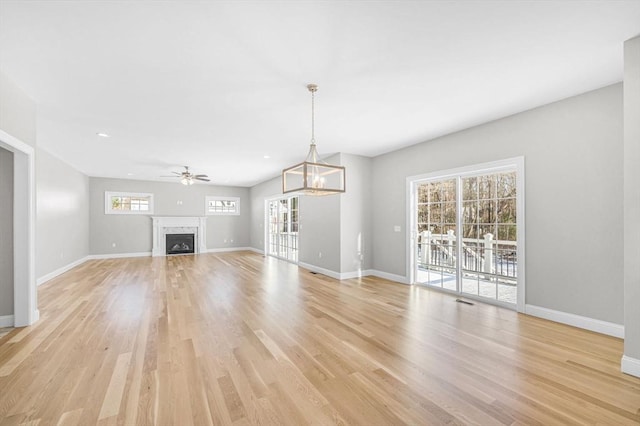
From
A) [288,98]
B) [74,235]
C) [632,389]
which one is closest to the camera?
[632,389]

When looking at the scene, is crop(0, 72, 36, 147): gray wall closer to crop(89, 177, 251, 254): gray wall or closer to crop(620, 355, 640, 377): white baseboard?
crop(620, 355, 640, 377): white baseboard

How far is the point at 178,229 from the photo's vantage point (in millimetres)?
10078

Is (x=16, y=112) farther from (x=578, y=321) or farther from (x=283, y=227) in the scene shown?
(x=578, y=321)

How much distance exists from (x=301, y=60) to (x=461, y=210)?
3606 millimetres

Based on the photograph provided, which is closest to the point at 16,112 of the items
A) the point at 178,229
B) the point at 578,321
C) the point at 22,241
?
the point at 22,241

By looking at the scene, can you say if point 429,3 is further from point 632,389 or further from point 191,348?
point 191,348

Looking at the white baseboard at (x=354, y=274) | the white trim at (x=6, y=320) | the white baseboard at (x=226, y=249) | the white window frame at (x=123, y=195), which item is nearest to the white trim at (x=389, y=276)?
the white baseboard at (x=354, y=274)

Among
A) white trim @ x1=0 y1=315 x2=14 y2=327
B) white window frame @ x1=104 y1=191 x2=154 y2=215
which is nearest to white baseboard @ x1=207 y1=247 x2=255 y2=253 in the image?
white window frame @ x1=104 y1=191 x2=154 y2=215

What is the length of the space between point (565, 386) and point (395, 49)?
304 cm

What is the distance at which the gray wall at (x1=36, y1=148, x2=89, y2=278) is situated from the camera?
17.8 feet

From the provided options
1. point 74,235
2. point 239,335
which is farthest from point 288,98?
point 74,235

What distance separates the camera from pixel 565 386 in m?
2.07

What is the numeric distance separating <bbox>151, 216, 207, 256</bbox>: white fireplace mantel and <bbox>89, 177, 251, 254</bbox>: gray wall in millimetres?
209

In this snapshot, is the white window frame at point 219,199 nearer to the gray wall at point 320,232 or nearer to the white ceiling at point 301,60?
the gray wall at point 320,232
